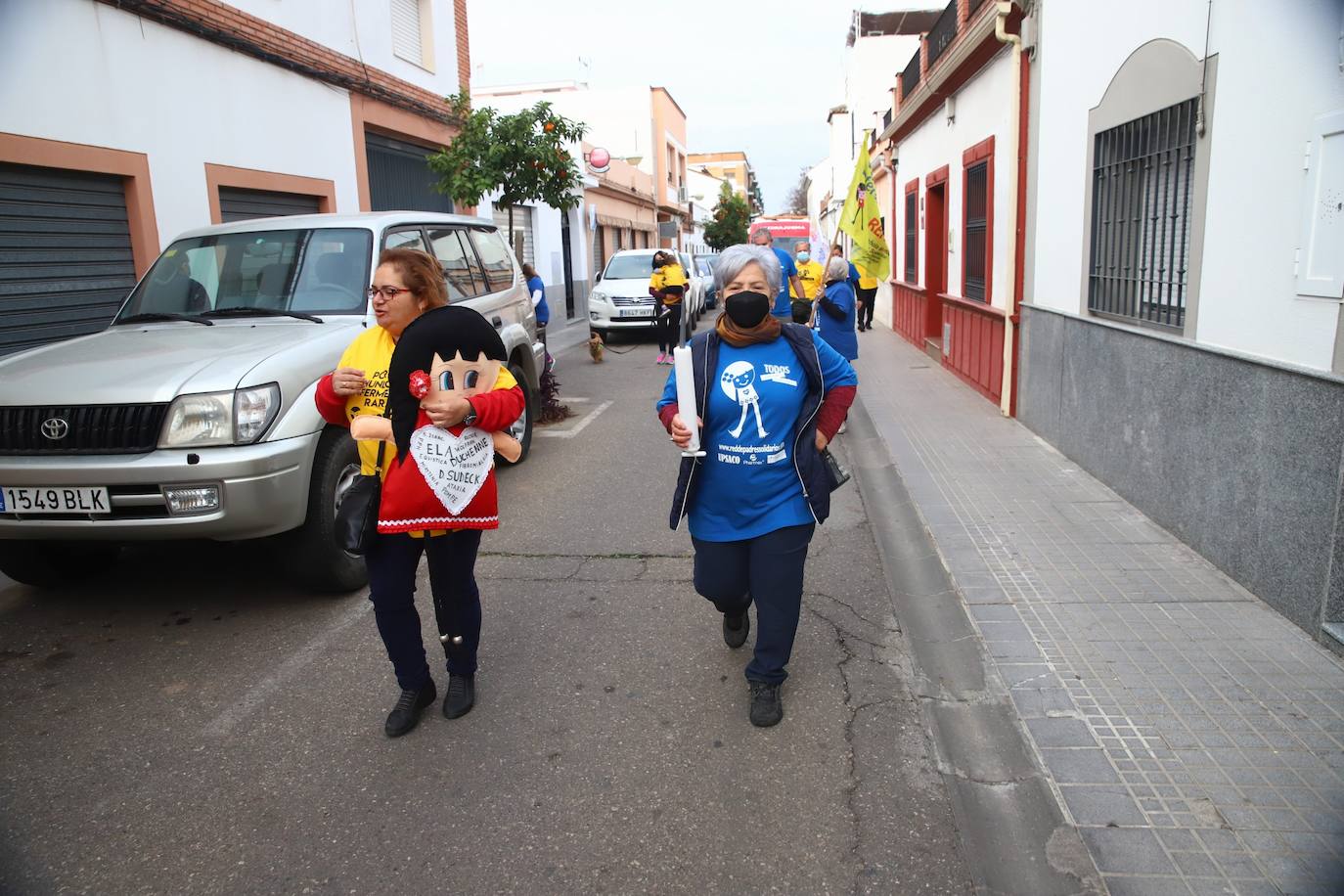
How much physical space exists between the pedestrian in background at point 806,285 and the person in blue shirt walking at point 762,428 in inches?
109

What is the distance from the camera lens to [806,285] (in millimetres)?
11180

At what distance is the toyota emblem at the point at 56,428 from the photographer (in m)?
4.19

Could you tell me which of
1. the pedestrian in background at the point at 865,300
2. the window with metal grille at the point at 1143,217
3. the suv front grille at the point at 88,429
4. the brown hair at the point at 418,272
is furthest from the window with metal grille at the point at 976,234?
the suv front grille at the point at 88,429

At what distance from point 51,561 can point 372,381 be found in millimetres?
2932

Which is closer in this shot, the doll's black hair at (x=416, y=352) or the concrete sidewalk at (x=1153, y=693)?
the concrete sidewalk at (x=1153, y=693)

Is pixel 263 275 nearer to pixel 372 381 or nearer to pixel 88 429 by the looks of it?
pixel 88 429

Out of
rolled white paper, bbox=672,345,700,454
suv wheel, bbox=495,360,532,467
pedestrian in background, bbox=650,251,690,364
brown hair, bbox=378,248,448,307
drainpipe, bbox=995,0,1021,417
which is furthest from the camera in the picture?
pedestrian in background, bbox=650,251,690,364

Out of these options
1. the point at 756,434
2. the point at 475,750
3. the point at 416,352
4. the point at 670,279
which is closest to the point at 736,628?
the point at 756,434

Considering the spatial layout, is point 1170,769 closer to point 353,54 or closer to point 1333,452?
point 1333,452

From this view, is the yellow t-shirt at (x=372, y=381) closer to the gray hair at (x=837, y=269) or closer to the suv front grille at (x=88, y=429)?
the suv front grille at (x=88, y=429)

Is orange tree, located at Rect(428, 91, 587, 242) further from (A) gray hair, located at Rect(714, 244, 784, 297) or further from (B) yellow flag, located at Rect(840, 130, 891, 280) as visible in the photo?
(A) gray hair, located at Rect(714, 244, 784, 297)

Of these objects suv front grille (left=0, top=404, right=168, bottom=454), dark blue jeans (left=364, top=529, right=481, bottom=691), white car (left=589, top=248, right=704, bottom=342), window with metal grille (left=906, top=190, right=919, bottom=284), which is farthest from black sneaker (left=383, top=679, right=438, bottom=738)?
window with metal grille (left=906, top=190, right=919, bottom=284)

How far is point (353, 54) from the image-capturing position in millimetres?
12312

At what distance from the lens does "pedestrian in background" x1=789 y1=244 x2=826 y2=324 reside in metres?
7.15
